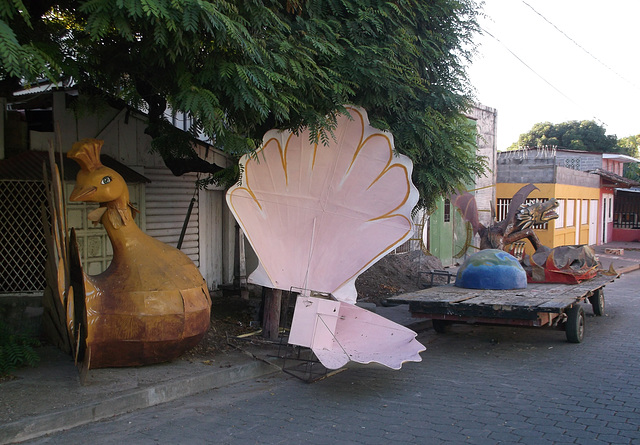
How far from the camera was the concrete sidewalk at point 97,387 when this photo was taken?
15.3ft

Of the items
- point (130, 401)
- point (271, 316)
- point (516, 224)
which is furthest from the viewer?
point (516, 224)

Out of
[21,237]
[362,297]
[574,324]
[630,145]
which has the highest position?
[630,145]

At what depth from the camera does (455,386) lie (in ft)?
20.5

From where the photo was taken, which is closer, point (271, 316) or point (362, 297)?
point (271, 316)

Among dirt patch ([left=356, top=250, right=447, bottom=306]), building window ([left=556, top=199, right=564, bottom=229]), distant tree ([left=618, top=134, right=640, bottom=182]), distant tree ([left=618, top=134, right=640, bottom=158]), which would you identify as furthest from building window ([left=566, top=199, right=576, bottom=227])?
distant tree ([left=618, top=134, right=640, bottom=158])

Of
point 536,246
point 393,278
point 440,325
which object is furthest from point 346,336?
point 393,278

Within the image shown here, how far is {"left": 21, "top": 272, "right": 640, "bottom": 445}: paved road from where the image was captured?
15.4 ft

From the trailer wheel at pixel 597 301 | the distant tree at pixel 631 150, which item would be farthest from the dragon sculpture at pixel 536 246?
the distant tree at pixel 631 150

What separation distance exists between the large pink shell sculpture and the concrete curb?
3.50ft

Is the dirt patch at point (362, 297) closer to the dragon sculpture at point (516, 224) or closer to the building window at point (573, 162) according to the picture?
the dragon sculpture at point (516, 224)

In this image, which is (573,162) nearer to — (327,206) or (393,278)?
(393,278)

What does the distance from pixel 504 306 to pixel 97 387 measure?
16.3ft

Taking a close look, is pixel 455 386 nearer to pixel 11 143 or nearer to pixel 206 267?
pixel 206 267

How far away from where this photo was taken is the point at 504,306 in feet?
24.1
